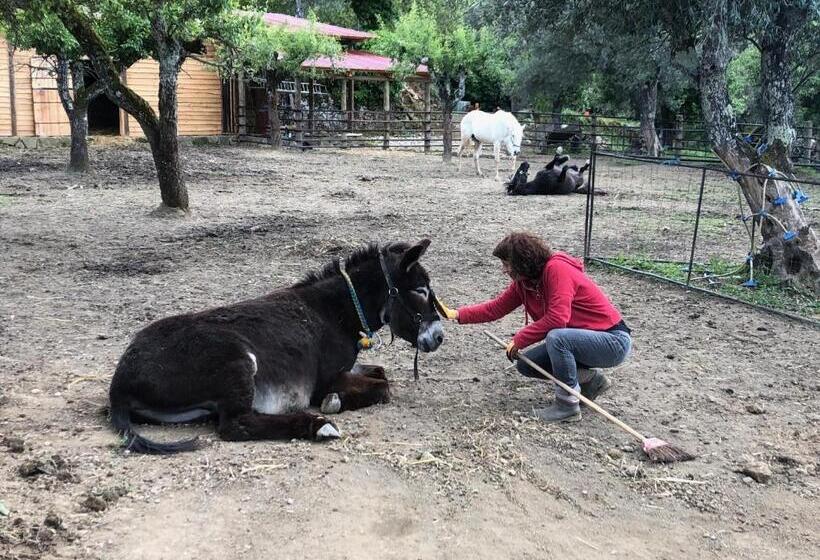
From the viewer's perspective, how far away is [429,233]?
36.4 ft

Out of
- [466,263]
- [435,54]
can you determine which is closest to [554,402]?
[466,263]

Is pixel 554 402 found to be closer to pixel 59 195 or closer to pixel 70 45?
pixel 59 195

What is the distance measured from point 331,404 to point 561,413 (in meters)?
1.43

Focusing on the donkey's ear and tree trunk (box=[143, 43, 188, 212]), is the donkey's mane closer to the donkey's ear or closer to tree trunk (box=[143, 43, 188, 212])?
the donkey's ear

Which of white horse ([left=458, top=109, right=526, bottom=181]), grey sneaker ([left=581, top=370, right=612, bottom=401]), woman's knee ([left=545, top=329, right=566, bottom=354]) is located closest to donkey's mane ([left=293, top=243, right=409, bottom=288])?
woman's knee ([left=545, top=329, right=566, bottom=354])

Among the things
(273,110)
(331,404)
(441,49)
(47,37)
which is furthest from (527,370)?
(273,110)

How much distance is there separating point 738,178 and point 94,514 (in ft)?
24.3

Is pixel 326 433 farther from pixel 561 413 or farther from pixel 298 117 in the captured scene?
pixel 298 117

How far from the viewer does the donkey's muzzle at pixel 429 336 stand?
4531mm

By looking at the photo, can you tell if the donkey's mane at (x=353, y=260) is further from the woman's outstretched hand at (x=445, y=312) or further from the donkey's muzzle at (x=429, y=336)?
the donkey's muzzle at (x=429, y=336)

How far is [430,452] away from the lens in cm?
405

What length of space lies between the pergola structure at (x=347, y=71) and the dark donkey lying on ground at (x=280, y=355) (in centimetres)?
2307

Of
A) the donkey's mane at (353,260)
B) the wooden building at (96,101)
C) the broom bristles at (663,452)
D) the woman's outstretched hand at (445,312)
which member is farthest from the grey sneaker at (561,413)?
the wooden building at (96,101)

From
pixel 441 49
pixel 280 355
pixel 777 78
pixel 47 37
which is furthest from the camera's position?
pixel 441 49
